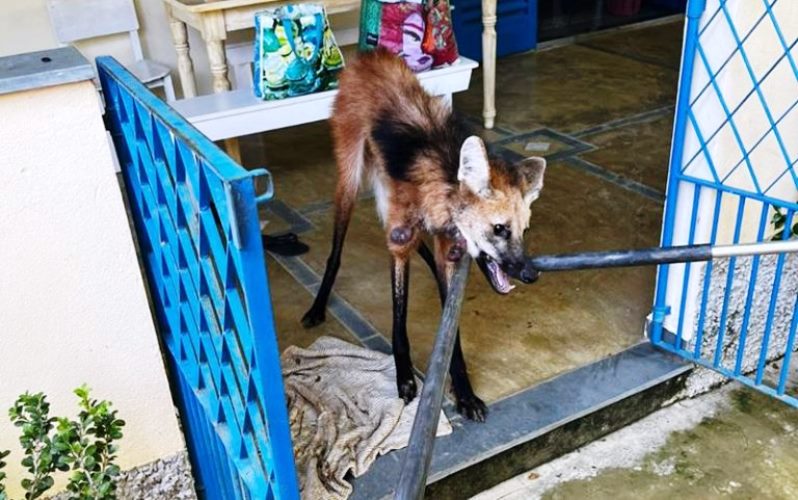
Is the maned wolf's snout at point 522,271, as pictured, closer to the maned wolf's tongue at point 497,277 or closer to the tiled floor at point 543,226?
the maned wolf's tongue at point 497,277

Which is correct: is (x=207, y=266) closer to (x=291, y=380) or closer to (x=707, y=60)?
(x=291, y=380)

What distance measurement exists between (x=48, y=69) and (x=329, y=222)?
2101 mm

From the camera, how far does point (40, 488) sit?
1.53m

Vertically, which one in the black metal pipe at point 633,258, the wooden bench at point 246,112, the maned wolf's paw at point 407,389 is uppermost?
the black metal pipe at point 633,258

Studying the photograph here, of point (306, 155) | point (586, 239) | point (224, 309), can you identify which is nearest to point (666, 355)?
point (586, 239)

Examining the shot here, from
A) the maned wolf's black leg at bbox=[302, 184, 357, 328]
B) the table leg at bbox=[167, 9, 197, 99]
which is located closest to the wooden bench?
the table leg at bbox=[167, 9, 197, 99]

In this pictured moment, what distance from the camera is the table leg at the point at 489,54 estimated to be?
4.12m

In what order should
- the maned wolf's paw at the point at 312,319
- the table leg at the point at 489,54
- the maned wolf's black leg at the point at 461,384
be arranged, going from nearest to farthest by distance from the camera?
the maned wolf's black leg at the point at 461,384, the maned wolf's paw at the point at 312,319, the table leg at the point at 489,54

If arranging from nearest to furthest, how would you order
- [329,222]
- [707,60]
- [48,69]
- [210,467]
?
[48,69] → [210,467] → [707,60] → [329,222]

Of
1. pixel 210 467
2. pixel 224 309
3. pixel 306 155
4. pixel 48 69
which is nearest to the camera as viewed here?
pixel 224 309

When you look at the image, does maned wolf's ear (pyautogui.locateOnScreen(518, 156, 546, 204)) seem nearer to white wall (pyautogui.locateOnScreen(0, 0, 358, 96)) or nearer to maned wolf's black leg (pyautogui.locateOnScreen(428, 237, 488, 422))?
maned wolf's black leg (pyautogui.locateOnScreen(428, 237, 488, 422))

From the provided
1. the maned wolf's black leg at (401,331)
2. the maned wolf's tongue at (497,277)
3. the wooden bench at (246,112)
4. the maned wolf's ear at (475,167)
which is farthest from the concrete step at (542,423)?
the wooden bench at (246,112)

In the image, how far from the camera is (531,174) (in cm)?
194

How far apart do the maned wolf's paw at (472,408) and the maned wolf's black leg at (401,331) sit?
0.15 m
